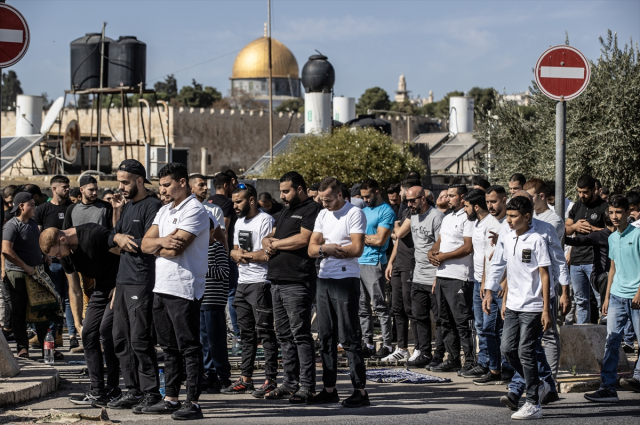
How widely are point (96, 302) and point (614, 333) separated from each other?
461 cm

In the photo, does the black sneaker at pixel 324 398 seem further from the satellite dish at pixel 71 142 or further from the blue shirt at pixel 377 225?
the satellite dish at pixel 71 142

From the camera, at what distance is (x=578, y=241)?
892 cm

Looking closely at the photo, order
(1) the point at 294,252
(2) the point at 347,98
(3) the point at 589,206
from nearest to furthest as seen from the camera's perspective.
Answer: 1. (1) the point at 294,252
2. (3) the point at 589,206
3. (2) the point at 347,98

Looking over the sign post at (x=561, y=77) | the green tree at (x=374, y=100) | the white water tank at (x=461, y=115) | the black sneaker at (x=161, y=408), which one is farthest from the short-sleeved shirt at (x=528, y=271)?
the green tree at (x=374, y=100)

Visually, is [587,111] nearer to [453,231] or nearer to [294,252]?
[453,231]

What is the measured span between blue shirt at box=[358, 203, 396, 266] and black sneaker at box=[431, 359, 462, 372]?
155 centimetres

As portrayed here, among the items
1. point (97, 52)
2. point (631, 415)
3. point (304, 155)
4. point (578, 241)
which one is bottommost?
point (631, 415)

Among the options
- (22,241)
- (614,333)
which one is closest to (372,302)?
(614,333)

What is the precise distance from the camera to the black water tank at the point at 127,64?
3073 centimetres

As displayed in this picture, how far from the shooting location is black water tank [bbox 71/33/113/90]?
31375mm

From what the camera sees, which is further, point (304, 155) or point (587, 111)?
point (304, 155)

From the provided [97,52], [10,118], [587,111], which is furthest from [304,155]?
[10,118]

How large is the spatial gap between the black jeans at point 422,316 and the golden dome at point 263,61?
320 feet

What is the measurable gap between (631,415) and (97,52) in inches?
1125
